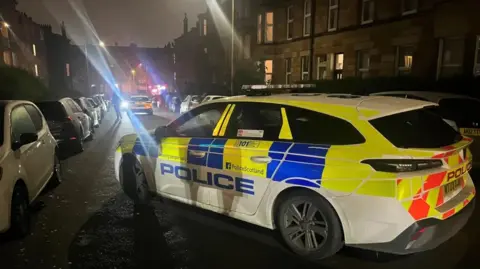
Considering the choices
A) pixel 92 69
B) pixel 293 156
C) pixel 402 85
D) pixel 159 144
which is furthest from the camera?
pixel 92 69

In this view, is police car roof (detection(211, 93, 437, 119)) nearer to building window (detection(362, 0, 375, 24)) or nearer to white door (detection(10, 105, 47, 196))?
white door (detection(10, 105, 47, 196))

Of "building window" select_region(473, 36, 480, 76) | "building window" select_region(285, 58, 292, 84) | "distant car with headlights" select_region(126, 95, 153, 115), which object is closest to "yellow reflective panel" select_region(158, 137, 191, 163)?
"building window" select_region(473, 36, 480, 76)

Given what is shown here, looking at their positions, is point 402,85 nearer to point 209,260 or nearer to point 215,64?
point 209,260

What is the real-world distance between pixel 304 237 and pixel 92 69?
79.8 m

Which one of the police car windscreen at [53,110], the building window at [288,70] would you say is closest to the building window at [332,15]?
the building window at [288,70]

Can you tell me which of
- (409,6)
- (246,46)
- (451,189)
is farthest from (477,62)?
(246,46)

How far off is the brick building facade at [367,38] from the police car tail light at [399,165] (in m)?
11.0

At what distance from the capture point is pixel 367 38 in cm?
1788

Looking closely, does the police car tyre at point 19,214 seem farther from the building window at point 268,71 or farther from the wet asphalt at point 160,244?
the building window at point 268,71

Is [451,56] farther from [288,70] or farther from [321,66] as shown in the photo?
[288,70]

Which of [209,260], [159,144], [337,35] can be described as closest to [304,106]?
[209,260]

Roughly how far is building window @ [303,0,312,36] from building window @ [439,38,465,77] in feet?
31.5

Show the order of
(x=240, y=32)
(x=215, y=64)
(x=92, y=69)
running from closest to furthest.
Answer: (x=240, y=32) < (x=215, y=64) < (x=92, y=69)

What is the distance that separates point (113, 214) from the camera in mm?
5293
